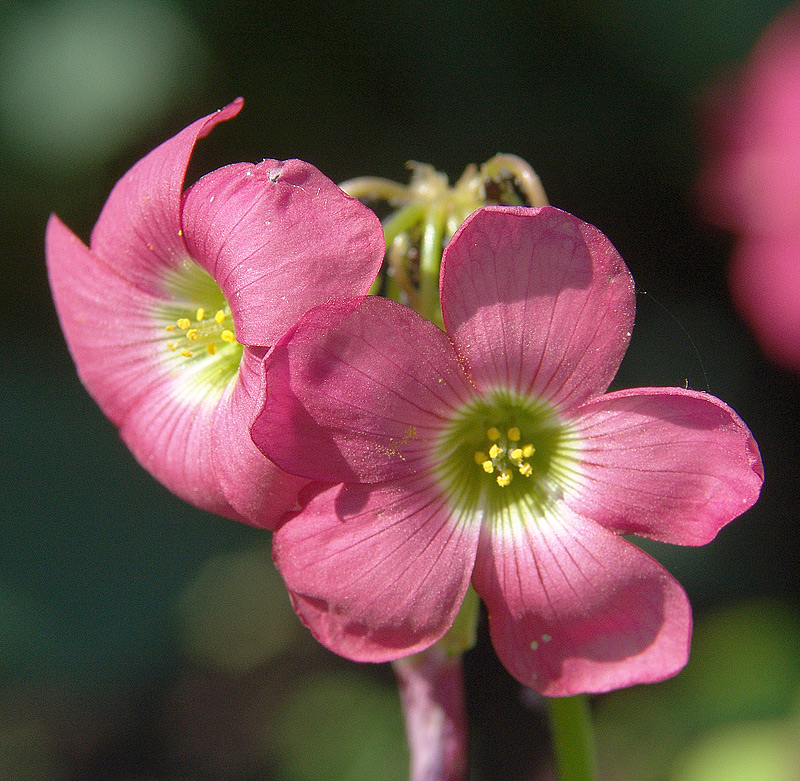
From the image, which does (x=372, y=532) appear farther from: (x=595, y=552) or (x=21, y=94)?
(x=21, y=94)

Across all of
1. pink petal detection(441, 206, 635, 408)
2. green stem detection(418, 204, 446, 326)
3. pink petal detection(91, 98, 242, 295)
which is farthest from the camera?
green stem detection(418, 204, 446, 326)

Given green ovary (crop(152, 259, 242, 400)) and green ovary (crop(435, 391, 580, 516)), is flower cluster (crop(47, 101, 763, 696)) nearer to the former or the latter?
green ovary (crop(435, 391, 580, 516))

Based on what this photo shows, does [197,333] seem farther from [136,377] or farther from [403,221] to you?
[403,221]


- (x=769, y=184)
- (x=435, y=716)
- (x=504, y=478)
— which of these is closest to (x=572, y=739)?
(x=435, y=716)

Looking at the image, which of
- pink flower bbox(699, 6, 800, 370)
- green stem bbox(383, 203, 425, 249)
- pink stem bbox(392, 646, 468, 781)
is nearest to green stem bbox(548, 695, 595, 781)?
pink stem bbox(392, 646, 468, 781)

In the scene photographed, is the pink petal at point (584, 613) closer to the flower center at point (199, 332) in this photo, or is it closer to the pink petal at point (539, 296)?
the pink petal at point (539, 296)

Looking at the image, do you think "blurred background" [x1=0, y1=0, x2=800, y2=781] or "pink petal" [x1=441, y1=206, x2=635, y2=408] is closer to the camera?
"pink petal" [x1=441, y1=206, x2=635, y2=408]

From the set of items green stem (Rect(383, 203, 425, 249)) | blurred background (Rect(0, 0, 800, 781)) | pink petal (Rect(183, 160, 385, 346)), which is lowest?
blurred background (Rect(0, 0, 800, 781))

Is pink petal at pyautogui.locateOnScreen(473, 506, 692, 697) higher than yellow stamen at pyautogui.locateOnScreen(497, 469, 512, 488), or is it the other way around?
yellow stamen at pyautogui.locateOnScreen(497, 469, 512, 488)
